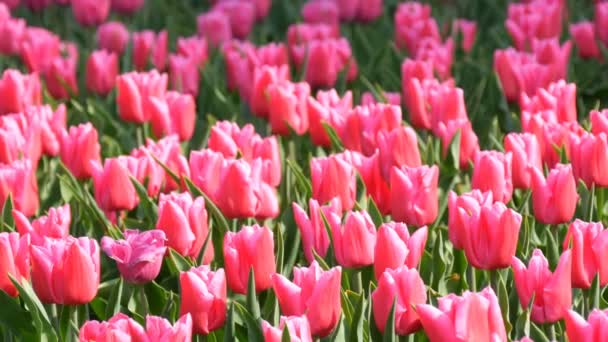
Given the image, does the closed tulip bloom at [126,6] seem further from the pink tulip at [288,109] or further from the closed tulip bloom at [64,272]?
the closed tulip bloom at [64,272]

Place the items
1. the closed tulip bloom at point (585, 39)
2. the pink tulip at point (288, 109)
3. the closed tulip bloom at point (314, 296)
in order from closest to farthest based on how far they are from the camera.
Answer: the closed tulip bloom at point (314, 296) → the pink tulip at point (288, 109) → the closed tulip bloom at point (585, 39)

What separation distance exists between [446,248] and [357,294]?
521mm

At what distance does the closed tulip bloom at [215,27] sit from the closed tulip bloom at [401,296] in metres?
3.46

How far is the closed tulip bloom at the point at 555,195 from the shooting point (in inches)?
119

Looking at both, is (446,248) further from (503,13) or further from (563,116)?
(503,13)

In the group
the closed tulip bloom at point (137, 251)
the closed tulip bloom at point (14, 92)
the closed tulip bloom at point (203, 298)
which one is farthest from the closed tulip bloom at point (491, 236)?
the closed tulip bloom at point (14, 92)

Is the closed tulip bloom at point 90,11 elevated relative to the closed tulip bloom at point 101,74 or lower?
lower

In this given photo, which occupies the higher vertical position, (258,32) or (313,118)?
(313,118)

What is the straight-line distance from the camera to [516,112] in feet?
15.1

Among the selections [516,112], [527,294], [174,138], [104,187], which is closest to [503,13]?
[516,112]

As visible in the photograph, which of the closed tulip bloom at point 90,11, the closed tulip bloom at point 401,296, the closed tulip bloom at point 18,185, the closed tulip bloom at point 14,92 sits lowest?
the closed tulip bloom at point 90,11

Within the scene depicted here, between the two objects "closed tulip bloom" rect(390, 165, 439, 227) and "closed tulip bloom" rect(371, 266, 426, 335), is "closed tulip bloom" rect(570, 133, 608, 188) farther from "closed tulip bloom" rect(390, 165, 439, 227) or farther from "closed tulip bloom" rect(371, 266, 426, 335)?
"closed tulip bloom" rect(371, 266, 426, 335)

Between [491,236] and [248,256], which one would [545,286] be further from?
[248,256]

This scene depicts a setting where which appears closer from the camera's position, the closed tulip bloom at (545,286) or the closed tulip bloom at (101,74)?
the closed tulip bloom at (545,286)
